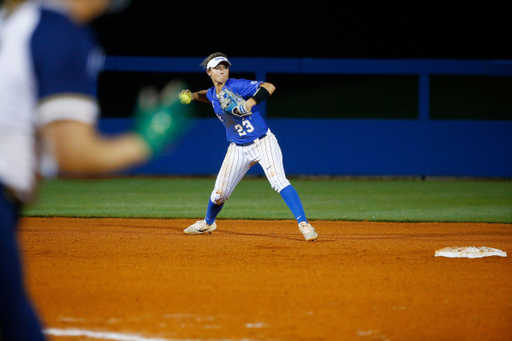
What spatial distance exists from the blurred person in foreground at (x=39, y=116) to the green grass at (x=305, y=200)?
557cm

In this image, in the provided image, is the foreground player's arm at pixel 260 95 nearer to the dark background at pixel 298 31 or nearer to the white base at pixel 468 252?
the white base at pixel 468 252

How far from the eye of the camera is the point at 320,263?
591 cm

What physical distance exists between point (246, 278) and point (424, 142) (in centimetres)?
1643

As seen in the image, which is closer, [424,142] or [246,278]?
[246,278]

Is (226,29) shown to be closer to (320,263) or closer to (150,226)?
(150,226)

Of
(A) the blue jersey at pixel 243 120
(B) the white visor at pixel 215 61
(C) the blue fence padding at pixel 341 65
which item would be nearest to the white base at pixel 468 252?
(A) the blue jersey at pixel 243 120

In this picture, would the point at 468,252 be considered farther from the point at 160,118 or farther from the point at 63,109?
the point at 63,109

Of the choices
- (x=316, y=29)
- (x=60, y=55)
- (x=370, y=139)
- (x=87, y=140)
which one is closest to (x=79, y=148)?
(x=87, y=140)

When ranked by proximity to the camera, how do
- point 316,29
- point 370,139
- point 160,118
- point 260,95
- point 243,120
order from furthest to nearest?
point 316,29 < point 370,139 < point 243,120 < point 260,95 < point 160,118

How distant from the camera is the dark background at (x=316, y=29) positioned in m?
27.6

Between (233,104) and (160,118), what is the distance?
16.4 feet

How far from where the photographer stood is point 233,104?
22.9ft

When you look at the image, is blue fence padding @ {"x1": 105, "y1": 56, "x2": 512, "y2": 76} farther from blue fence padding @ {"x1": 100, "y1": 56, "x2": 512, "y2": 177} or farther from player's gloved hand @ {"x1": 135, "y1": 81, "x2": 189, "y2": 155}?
player's gloved hand @ {"x1": 135, "y1": 81, "x2": 189, "y2": 155}

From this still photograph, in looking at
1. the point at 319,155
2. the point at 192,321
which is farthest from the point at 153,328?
the point at 319,155
